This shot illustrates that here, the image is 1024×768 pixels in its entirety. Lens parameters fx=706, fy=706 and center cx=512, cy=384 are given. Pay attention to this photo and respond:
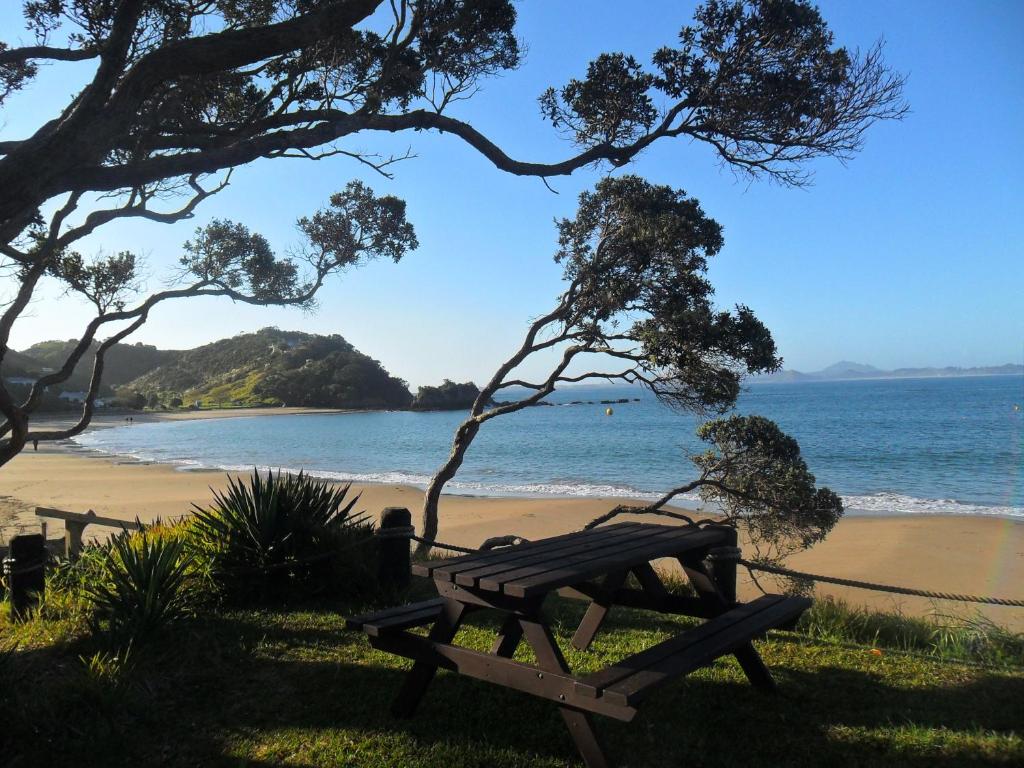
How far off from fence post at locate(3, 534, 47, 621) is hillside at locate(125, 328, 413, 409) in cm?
8607

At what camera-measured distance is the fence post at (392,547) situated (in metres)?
5.67

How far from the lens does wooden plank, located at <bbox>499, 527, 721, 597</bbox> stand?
2.82 m

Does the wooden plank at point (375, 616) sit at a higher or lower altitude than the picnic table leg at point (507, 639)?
higher

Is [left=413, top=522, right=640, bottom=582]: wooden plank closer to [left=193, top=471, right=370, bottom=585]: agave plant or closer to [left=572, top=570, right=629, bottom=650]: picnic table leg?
[left=572, top=570, right=629, bottom=650]: picnic table leg

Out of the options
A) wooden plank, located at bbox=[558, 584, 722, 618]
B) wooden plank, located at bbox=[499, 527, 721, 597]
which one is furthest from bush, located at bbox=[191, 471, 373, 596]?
wooden plank, located at bbox=[499, 527, 721, 597]

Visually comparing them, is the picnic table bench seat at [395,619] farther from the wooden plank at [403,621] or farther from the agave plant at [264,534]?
the agave plant at [264,534]

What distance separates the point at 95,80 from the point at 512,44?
16.3 ft

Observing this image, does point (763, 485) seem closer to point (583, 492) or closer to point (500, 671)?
point (500, 671)

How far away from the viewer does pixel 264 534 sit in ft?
18.3

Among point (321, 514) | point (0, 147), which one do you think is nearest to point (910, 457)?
point (321, 514)

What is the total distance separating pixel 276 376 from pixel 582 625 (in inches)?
3810

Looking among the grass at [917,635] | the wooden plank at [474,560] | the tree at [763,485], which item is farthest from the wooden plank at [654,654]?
the tree at [763,485]

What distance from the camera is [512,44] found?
7934 mm

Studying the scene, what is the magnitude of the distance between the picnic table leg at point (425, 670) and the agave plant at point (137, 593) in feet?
5.82
